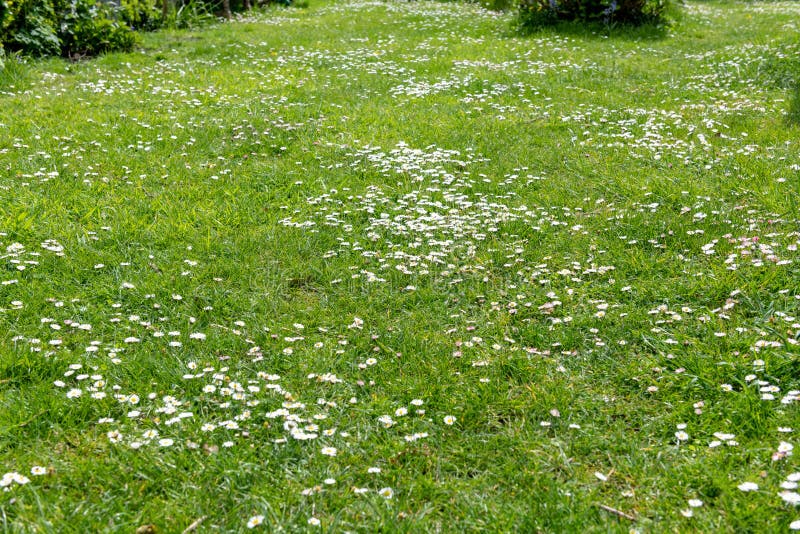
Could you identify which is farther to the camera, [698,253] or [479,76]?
[479,76]

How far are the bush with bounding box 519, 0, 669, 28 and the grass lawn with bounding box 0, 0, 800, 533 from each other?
17.4ft

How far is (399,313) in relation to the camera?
4121mm

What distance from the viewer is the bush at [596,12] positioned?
12961mm

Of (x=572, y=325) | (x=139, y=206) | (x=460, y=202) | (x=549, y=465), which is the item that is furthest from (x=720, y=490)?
(x=139, y=206)

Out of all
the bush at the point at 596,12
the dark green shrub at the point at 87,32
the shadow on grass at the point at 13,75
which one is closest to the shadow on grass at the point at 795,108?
the bush at the point at 596,12

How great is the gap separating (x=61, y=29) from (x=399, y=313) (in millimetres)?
9303

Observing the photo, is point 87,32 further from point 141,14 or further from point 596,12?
point 596,12

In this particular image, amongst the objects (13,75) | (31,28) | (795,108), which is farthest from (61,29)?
(795,108)

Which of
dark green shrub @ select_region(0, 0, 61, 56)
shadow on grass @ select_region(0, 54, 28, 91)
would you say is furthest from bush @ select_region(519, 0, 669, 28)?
shadow on grass @ select_region(0, 54, 28, 91)

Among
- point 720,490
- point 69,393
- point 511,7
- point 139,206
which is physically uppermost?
point 511,7

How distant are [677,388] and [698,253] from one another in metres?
1.53

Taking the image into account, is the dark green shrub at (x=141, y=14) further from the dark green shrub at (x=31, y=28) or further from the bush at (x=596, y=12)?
the bush at (x=596, y=12)

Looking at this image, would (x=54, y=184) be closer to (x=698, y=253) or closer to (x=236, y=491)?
(x=236, y=491)

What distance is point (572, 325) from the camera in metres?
3.86
